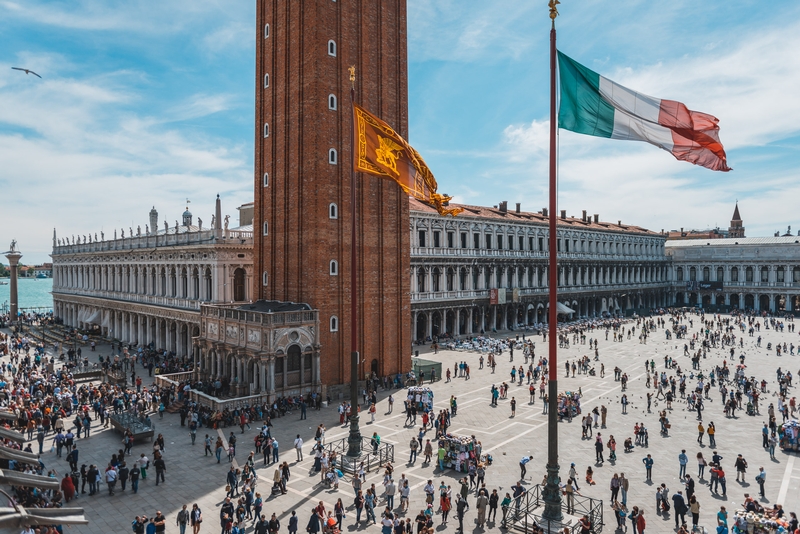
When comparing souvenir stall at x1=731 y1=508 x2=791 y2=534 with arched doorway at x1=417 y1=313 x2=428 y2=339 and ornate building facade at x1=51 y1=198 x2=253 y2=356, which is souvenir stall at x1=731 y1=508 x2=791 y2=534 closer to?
ornate building facade at x1=51 y1=198 x2=253 y2=356

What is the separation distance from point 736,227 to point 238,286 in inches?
5711

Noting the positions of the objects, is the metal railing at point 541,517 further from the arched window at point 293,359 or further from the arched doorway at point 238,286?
the arched doorway at point 238,286

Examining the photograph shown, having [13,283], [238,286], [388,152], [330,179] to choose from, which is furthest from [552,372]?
[13,283]

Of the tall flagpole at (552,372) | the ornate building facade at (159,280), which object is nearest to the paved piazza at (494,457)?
the tall flagpole at (552,372)

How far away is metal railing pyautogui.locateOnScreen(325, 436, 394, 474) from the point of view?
22453mm

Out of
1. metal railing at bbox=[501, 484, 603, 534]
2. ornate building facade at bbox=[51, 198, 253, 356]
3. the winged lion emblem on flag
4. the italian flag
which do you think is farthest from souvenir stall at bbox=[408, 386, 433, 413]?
ornate building facade at bbox=[51, 198, 253, 356]

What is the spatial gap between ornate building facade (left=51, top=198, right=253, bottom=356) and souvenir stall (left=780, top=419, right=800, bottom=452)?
127ft

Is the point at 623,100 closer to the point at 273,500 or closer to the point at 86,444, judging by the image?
the point at 273,500

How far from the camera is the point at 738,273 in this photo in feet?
332

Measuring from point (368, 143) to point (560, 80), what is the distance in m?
8.61

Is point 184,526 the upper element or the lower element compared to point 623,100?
lower

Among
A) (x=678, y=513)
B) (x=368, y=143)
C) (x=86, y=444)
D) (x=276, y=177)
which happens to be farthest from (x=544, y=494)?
(x=276, y=177)

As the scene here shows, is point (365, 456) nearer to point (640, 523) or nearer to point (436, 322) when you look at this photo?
point (640, 523)

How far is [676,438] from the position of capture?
Result: 27250 mm
